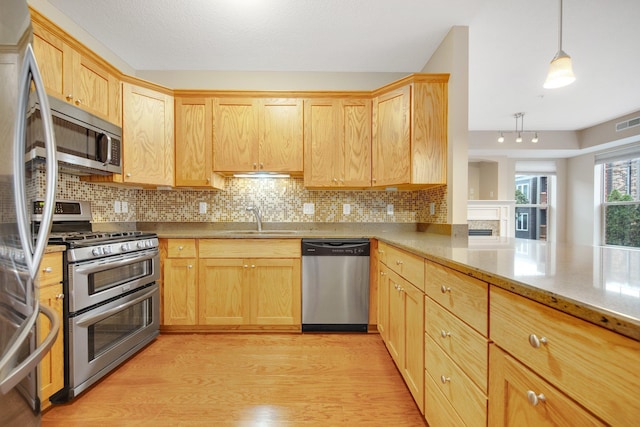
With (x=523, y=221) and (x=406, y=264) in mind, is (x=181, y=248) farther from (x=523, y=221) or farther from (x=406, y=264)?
(x=523, y=221)

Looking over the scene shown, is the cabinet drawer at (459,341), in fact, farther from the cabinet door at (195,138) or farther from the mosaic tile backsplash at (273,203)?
the cabinet door at (195,138)

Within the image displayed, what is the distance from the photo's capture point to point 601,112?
4316 mm

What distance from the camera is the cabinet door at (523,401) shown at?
1.81 ft

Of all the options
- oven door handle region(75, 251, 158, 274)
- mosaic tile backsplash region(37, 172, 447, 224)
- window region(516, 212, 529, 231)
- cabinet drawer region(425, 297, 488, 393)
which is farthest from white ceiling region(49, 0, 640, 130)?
window region(516, 212, 529, 231)

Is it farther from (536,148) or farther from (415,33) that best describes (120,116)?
(536,148)

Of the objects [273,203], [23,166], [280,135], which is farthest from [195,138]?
[23,166]

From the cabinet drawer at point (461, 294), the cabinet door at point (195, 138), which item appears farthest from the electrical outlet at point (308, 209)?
the cabinet drawer at point (461, 294)

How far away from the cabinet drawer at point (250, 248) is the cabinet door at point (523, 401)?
1.76 metres

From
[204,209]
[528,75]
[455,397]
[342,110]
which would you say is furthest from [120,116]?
[528,75]

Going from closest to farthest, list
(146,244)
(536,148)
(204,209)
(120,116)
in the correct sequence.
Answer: (146,244), (120,116), (204,209), (536,148)

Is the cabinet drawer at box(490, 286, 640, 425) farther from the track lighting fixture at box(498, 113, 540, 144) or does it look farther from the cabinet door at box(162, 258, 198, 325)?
the track lighting fixture at box(498, 113, 540, 144)

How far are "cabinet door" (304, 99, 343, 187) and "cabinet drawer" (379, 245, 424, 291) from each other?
1015mm

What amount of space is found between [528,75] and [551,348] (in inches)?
144

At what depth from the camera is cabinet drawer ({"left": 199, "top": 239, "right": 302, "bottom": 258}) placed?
2.39 metres
